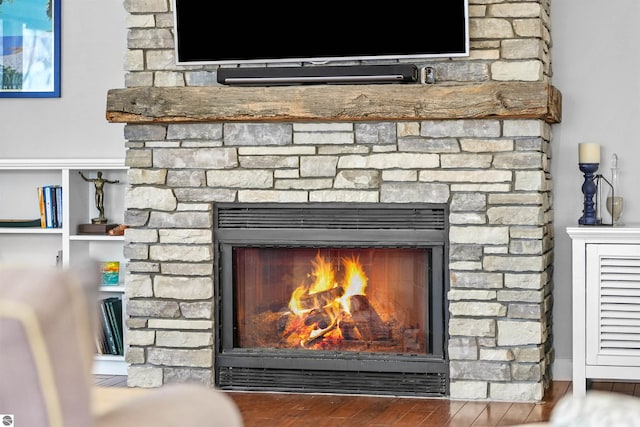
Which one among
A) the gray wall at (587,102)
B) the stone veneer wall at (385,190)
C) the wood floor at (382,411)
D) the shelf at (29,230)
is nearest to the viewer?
the wood floor at (382,411)

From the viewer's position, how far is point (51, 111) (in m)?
5.61

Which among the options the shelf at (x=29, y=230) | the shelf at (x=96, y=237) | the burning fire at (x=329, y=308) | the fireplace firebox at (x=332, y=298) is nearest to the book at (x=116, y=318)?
the shelf at (x=96, y=237)

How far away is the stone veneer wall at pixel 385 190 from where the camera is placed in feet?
15.0

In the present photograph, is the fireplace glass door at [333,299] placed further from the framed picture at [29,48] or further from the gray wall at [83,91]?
the framed picture at [29,48]

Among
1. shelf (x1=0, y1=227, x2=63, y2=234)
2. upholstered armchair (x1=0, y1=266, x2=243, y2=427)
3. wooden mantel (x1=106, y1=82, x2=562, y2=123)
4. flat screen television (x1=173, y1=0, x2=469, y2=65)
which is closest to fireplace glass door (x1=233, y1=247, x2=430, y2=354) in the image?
wooden mantel (x1=106, y1=82, x2=562, y2=123)

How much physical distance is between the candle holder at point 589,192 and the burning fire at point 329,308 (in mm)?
1073

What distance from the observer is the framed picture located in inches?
219

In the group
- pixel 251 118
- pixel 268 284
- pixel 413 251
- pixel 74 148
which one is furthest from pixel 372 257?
pixel 74 148

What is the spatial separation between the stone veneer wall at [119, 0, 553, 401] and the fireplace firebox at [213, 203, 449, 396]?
0.08 metres

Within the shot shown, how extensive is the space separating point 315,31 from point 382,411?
1734 mm

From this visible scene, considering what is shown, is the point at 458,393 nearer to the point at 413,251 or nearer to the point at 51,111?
the point at 413,251

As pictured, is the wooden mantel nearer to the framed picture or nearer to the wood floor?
the framed picture

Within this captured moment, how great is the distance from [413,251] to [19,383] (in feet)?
11.2

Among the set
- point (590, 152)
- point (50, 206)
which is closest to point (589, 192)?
point (590, 152)
